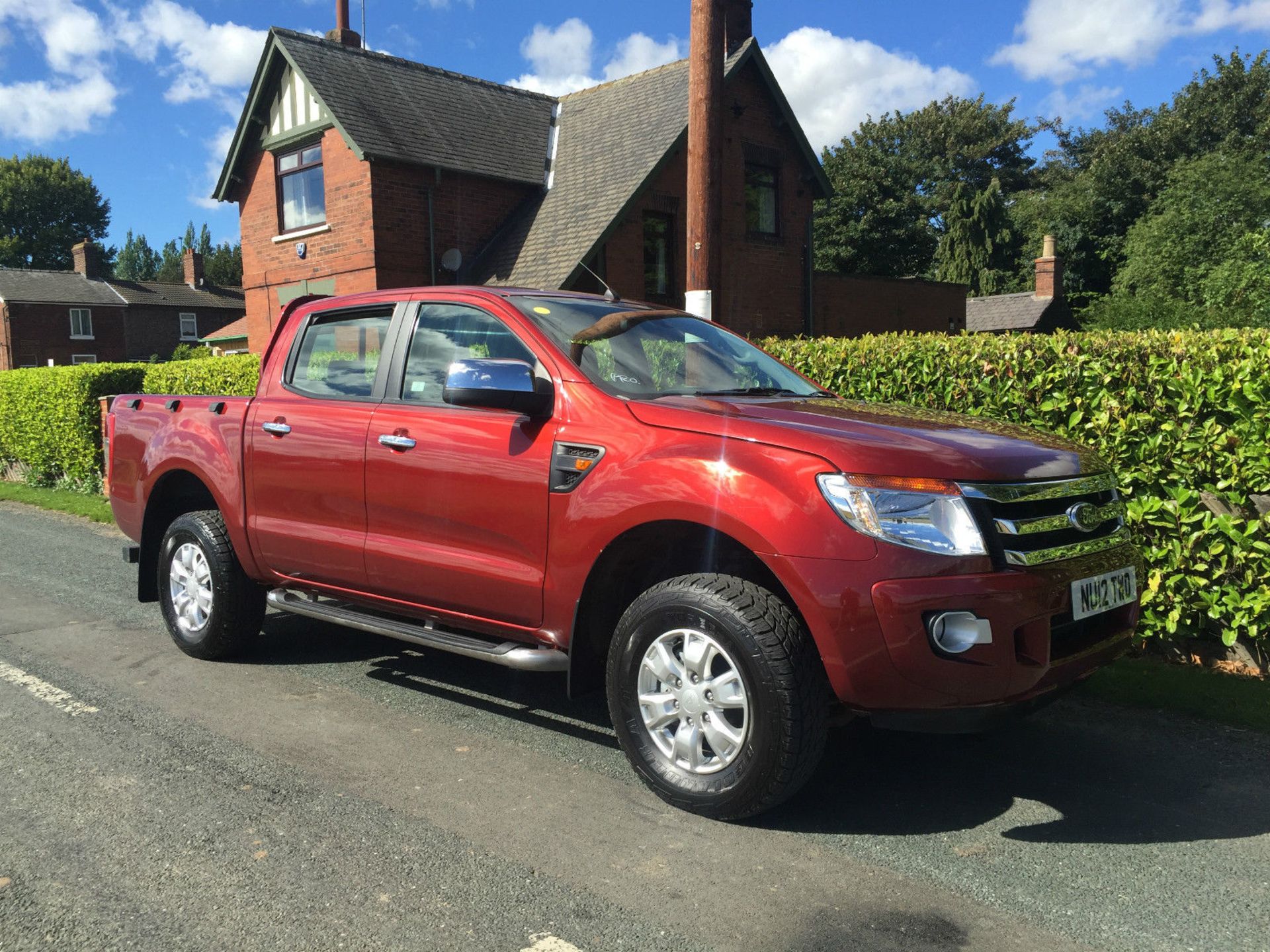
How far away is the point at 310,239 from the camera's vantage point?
21.8m


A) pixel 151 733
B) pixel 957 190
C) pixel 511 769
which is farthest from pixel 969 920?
pixel 957 190

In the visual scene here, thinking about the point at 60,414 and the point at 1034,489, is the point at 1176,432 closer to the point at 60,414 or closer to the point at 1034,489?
the point at 1034,489

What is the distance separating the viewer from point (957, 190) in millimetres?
54875

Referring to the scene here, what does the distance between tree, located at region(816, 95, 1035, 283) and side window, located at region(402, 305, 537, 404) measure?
4344 centimetres

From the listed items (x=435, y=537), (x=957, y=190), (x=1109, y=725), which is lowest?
(x=1109, y=725)

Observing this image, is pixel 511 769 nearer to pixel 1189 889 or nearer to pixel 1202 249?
pixel 1189 889

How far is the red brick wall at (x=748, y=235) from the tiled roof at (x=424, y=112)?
3.19 m

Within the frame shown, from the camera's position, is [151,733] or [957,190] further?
[957,190]

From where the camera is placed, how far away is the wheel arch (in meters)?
3.83

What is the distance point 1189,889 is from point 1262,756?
1.48 m

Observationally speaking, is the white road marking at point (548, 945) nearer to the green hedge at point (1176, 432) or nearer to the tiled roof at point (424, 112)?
the green hedge at point (1176, 432)

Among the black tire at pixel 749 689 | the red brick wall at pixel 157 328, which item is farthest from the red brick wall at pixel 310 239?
the red brick wall at pixel 157 328

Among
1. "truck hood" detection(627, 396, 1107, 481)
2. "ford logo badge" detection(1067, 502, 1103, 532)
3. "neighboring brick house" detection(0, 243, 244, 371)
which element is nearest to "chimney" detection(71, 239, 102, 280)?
"neighboring brick house" detection(0, 243, 244, 371)

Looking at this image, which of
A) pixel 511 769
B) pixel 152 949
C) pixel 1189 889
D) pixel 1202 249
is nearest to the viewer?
pixel 152 949
